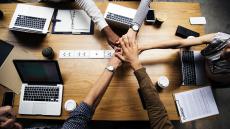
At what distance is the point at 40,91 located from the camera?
2.02 metres

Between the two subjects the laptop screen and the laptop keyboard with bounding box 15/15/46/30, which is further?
the laptop keyboard with bounding box 15/15/46/30

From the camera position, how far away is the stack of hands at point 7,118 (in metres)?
1.80

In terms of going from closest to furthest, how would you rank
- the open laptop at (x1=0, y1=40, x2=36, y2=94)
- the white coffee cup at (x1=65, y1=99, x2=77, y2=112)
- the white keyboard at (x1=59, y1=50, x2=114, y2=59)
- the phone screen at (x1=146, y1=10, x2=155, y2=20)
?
the white coffee cup at (x1=65, y1=99, x2=77, y2=112), the open laptop at (x1=0, y1=40, x2=36, y2=94), the white keyboard at (x1=59, y1=50, x2=114, y2=59), the phone screen at (x1=146, y1=10, x2=155, y2=20)

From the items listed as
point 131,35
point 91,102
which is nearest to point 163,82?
point 131,35

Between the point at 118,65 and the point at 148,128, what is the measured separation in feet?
1.96

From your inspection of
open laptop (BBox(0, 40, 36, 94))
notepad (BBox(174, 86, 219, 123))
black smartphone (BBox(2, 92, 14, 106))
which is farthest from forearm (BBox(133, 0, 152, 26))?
black smartphone (BBox(2, 92, 14, 106))

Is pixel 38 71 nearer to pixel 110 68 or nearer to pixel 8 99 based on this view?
pixel 8 99

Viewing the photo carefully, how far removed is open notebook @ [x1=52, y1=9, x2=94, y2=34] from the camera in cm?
222

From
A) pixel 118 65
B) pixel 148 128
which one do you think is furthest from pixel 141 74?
pixel 148 128

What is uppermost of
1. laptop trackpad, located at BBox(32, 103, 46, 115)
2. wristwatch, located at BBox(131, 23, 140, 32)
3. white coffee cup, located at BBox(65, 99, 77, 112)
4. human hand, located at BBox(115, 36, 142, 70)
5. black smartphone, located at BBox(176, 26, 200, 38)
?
wristwatch, located at BBox(131, 23, 140, 32)

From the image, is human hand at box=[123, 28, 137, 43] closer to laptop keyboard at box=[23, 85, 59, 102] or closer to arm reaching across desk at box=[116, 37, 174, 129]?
arm reaching across desk at box=[116, 37, 174, 129]

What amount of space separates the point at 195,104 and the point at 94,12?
107cm

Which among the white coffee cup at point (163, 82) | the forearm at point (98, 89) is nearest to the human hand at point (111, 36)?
the forearm at point (98, 89)

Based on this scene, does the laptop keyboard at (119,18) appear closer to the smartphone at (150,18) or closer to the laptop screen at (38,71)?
the smartphone at (150,18)
